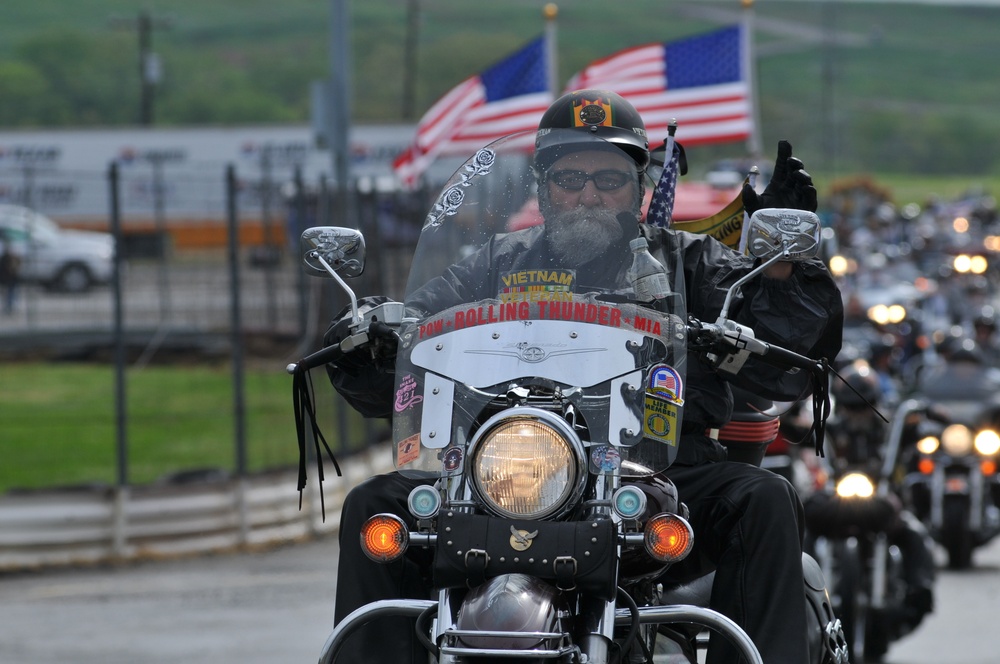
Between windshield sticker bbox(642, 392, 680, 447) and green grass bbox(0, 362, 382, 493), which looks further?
green grass bbox(0, 362, 382, 493)

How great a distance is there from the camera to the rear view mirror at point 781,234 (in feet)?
13.9

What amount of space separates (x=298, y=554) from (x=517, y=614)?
349 inches

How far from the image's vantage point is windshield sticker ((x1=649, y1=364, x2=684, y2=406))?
13.5 feet

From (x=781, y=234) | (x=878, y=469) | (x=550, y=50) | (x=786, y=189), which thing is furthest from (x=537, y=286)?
(x=550, y=50)

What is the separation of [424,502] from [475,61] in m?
92.2

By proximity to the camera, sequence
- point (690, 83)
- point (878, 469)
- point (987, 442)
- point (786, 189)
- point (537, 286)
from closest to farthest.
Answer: point (537, 286)
point (786, 189)
point (878, 469)
point (987, 442)
point (690, 83)

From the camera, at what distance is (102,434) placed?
60.5ft

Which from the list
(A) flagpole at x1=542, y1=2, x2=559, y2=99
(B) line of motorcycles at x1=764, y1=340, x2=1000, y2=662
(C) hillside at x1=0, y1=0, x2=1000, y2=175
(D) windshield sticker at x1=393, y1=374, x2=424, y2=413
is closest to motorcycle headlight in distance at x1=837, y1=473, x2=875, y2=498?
(B) line of motorcycles at x1=764, y1=340, x2=1000, y2=662

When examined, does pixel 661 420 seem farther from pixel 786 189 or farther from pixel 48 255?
pixel 48 255

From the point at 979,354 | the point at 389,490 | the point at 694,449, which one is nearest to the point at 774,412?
the point at 694,449

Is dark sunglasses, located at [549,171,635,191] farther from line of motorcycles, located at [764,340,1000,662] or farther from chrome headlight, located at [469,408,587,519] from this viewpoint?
line of motorcycles, located at [764,340,1000,662]

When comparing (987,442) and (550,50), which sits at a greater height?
(550,50)

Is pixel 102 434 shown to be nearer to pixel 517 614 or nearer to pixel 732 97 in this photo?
pixel 732 97

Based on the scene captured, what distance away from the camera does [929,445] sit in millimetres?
12977
